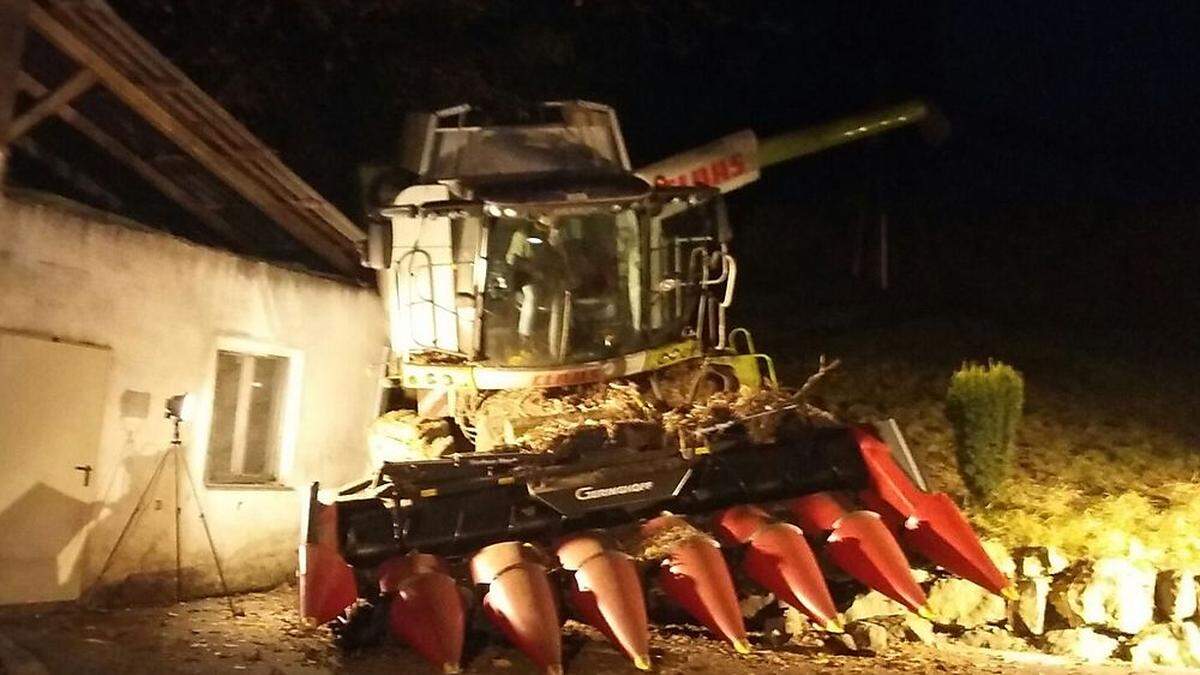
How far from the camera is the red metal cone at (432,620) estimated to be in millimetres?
7789

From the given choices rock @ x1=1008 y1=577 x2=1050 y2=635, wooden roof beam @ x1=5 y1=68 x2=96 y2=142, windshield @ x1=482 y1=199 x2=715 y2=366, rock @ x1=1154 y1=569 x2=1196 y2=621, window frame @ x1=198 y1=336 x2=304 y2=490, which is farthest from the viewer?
window frame @ x1=198 y1=336 x2=304 y2=490

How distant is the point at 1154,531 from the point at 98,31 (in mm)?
9007

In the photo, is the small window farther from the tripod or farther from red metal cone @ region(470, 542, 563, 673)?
red metal cone @ region(470, 542, 563, 673)

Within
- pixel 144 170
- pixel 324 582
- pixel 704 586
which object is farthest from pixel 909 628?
pixel 144 170

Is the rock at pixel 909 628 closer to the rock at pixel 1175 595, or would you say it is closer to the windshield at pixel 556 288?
the rock at pixel 1175 595

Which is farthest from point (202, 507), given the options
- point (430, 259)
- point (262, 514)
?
point (430, 259)

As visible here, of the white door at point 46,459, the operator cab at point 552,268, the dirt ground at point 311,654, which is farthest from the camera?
the operator cab at point 552,268

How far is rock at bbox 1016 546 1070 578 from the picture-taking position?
31.9 feet

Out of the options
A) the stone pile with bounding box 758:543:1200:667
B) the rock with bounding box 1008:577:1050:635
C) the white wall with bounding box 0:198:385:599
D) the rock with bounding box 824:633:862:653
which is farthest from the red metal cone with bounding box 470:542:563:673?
the rock with bounding box 1008:577:1050:635

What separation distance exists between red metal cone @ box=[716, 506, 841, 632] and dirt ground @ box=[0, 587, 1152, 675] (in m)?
0.39

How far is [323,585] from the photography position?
8.29 metres

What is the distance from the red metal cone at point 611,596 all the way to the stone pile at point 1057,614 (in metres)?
1.88

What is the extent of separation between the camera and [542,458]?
9.22 m

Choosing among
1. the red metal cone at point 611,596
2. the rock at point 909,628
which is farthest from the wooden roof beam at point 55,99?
the rock at point 909,628
